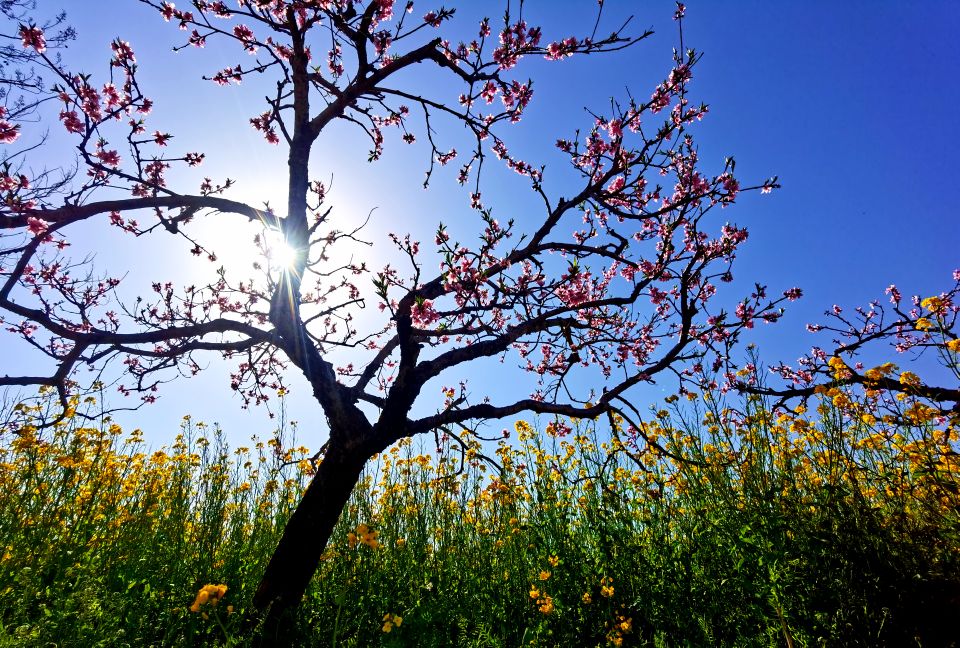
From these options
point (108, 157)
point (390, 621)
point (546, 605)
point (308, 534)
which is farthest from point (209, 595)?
point (108, 157)

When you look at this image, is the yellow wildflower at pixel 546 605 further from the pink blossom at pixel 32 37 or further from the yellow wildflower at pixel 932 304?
the pink blossom at pixel 32 37

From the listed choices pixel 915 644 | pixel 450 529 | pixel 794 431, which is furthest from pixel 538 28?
pixel 915 644

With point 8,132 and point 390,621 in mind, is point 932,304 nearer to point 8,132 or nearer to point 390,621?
point 390,621

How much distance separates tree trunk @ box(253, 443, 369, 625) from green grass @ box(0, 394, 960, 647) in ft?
0.89

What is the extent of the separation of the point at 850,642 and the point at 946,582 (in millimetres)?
952

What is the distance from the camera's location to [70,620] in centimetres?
329

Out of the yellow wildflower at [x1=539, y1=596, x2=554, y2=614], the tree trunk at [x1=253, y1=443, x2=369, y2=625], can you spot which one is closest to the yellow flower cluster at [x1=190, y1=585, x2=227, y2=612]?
the tree trunk at [x1=253, y1=443, x2=369, y2=625]

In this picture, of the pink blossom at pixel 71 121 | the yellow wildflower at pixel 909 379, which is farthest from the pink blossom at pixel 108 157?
the yellow wildflower at pixel 909 379

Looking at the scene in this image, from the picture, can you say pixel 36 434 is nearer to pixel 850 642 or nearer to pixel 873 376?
pixel 850 642

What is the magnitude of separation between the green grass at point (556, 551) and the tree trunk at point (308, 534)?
0.27 m

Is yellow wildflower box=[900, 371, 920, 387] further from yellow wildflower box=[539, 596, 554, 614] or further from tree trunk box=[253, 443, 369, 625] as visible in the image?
tree trunk box=[253, 443, 369, 625]

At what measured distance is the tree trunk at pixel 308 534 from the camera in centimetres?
383

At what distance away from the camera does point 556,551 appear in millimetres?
4176

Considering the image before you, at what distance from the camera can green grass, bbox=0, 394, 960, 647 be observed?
118 inches
